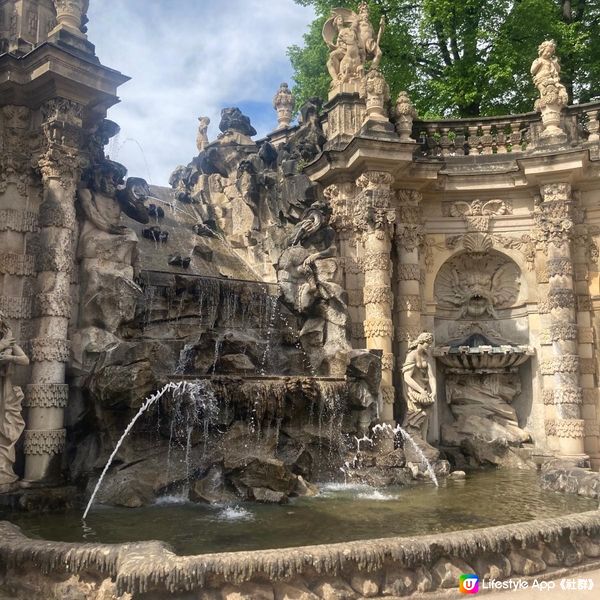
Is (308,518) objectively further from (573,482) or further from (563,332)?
(563,332)

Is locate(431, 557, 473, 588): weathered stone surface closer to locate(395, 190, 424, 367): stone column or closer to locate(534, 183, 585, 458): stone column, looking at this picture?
locate(395, 190, 424, 367): stone column

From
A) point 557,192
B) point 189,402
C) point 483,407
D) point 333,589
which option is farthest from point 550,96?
point 333,589

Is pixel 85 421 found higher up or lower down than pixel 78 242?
lower down

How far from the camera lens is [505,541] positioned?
5.33 meters

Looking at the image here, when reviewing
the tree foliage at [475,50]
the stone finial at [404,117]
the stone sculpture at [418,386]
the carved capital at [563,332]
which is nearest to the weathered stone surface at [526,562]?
the stone sculpture at [418,386]

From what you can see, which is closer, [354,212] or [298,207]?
[354,212]

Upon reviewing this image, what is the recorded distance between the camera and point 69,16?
31.1ft

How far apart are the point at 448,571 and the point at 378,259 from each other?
8067mm

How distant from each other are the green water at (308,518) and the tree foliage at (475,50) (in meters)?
13.0

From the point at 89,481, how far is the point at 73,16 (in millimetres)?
7009

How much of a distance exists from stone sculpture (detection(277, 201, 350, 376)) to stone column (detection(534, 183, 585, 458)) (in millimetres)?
4462

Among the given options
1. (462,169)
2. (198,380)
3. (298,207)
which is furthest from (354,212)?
(198,380)

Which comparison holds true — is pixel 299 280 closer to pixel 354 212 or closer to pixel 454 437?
pixel 354 212

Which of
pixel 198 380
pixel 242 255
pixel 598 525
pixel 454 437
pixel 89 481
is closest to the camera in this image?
pixel 598 525
